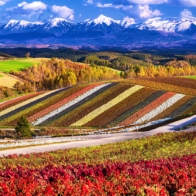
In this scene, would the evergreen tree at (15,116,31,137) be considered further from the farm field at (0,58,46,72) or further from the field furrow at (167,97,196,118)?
the farm field at (0,58,46,72)

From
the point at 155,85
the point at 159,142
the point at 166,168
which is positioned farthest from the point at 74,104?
the point at 166,168

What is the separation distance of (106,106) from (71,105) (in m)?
7.56

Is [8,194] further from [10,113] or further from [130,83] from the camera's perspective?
[130,83]

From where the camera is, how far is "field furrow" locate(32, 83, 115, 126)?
6135cm

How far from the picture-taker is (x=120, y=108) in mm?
62156

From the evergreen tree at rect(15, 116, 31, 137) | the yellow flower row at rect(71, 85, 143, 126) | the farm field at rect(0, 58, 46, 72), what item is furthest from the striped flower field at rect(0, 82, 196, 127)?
the farm field at rect(0, 58, 46, 72)

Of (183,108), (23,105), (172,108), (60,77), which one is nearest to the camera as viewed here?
(183,108)

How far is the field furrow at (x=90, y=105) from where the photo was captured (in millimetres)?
59344

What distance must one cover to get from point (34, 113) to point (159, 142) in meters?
40.8

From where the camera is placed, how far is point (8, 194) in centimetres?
755

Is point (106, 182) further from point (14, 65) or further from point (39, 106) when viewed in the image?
point (14, 65)

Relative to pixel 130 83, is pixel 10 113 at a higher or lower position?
lower

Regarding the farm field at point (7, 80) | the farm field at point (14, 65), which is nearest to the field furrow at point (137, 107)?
the farm field at point (7, 80)

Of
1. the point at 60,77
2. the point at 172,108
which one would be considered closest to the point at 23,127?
the point at 172,108
